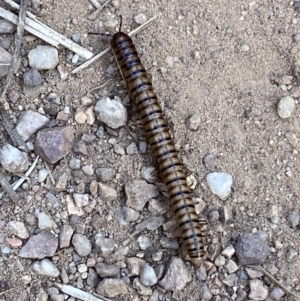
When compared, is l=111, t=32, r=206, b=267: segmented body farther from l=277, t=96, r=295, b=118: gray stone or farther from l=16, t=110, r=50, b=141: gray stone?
l=277, t=96, r=295, b=118: gray stone

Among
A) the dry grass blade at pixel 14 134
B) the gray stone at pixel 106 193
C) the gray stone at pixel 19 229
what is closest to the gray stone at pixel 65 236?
the gray stone at pixel 19 229

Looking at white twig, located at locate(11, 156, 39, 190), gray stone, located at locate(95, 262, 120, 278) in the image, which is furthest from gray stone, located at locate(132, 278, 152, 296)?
white twig, located at locate(11, 156, 39, 190)

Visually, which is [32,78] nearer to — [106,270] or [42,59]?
[42,59]

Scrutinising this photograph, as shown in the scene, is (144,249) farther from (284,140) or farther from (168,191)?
(284,140)

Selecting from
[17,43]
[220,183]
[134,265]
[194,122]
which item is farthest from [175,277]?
[17,43]

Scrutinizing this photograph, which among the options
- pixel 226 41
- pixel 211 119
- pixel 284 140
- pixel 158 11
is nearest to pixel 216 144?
pixel 211 119
